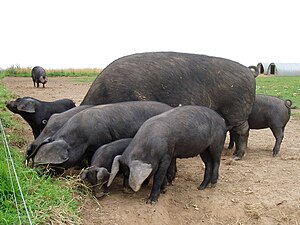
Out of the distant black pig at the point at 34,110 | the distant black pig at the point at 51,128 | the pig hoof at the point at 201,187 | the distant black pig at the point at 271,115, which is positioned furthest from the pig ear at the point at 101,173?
the distant black pig at the point at 271,115

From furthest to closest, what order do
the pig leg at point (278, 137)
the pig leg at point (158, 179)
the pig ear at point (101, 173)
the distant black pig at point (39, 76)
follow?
the distant black pig at point (39, 76) → the pig leg at point (278, 137) → the pig leg at point (158, 179) → the pig ear at point (101, 173)

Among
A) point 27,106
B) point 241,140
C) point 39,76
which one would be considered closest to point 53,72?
point 39,76

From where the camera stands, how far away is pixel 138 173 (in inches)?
173

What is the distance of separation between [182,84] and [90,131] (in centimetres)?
171

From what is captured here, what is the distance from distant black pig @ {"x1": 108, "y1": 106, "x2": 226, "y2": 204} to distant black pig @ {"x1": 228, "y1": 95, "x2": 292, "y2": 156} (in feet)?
6.96

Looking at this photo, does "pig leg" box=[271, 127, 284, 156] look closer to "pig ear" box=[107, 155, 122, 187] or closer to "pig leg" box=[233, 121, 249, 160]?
"pig leg" box=[233, 121, 249, 160]

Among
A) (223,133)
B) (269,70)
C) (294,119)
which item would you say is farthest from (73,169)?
(269,70)

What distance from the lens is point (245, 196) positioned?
512 centimetres

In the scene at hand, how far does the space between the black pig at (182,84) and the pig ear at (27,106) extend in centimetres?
107

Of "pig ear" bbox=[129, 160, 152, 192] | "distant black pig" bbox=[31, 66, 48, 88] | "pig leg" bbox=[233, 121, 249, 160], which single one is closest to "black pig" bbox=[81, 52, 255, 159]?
"pig leg" bbox=[233, 121, 249, 160]

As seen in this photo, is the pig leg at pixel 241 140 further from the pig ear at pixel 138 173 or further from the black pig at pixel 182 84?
the pig ear at pixel 138 173

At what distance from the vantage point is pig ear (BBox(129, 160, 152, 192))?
14.3ft

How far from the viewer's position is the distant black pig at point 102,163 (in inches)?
176

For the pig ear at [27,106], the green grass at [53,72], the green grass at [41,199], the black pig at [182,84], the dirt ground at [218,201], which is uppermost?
the black pig at [182,84]
